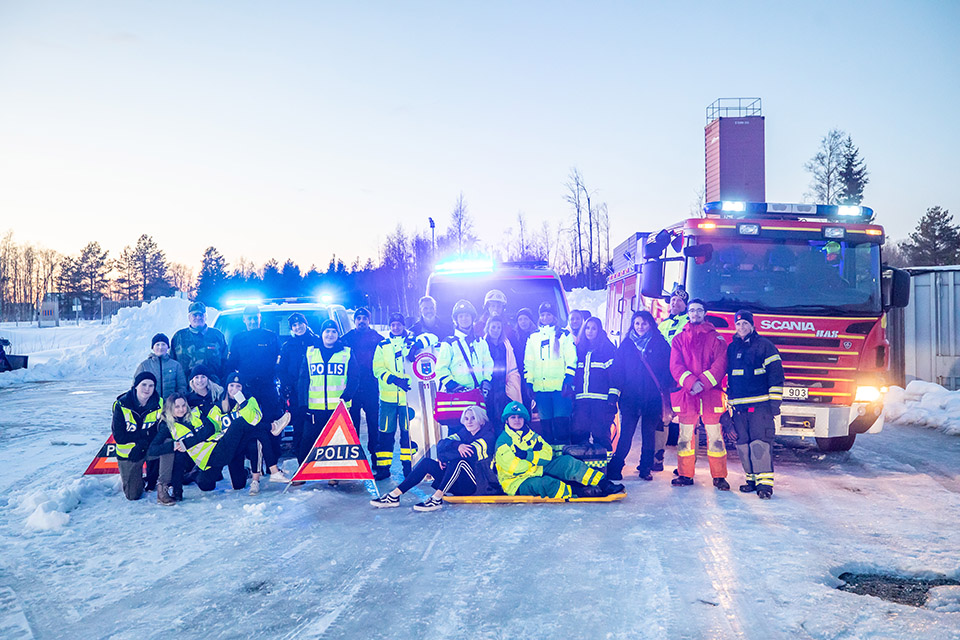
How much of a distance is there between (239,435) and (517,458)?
291cm

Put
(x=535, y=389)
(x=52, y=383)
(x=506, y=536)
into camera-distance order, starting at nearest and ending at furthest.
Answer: (x=506, y=536) < (x=535, y=389) < (x=52, y=383)

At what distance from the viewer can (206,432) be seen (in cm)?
700

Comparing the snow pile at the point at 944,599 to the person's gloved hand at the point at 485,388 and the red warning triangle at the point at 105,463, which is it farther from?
the red warning triangle at the point at 105,463

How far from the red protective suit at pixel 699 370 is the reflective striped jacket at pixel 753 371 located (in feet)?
0.37

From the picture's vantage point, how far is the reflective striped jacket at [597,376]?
288 inches

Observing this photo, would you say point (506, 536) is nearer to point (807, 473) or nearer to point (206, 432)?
point (206, 432)

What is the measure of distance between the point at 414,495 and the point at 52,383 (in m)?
17.0

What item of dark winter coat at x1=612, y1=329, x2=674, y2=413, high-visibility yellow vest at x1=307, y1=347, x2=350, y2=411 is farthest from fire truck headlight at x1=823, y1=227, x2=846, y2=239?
high-visibility yellow vest at x1=307, y1=347, x2=350, y2=411

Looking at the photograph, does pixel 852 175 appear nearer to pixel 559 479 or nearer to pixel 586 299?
pixel 586 299

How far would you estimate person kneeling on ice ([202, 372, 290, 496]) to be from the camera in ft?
23.1

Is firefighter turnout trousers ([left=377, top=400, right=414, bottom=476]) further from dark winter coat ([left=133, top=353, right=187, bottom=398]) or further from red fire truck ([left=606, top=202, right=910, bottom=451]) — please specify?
red fire truck ([left=606, top=202, right=910, bottom=451])

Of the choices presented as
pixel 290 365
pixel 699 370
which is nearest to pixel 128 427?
pixel 290 365

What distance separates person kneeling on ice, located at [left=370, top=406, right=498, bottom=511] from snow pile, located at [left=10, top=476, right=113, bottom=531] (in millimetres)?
2696

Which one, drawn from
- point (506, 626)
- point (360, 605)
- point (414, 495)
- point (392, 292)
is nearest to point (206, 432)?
point (414, 495)
